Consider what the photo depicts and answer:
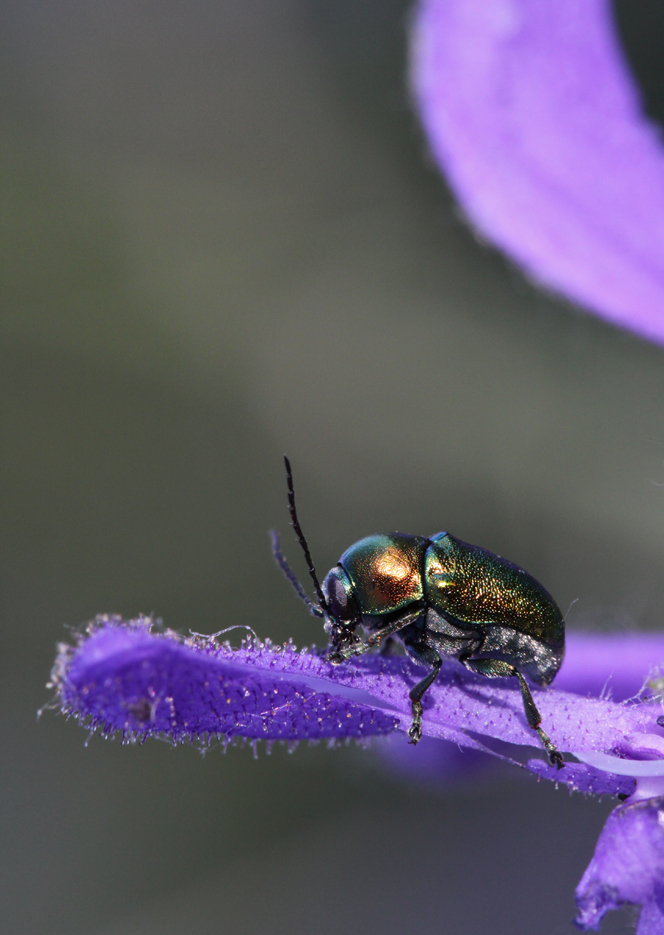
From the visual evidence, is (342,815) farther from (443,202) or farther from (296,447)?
(443,202)

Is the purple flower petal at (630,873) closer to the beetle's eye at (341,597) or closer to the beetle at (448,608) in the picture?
the beetle at (448,608)

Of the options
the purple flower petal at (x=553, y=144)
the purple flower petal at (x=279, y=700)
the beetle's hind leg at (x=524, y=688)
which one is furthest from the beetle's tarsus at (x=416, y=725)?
the purple flower petal at (x=553, y=144)

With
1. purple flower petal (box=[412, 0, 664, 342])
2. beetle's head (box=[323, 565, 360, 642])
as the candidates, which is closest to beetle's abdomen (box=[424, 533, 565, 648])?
beetle's head (box=[323, 565, 360, 642])

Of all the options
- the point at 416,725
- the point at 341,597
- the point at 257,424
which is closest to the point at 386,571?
the point at 341,597

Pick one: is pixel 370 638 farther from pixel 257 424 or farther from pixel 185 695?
pixel 257 424

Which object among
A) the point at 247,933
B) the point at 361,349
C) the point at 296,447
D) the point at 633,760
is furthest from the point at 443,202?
the point at 633,760

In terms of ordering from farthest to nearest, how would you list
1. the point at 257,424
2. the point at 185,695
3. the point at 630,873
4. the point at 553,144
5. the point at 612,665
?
the point at 257,424, the point at 553,144, the point at 612,665, the point at 185,695, the point at 630,873
